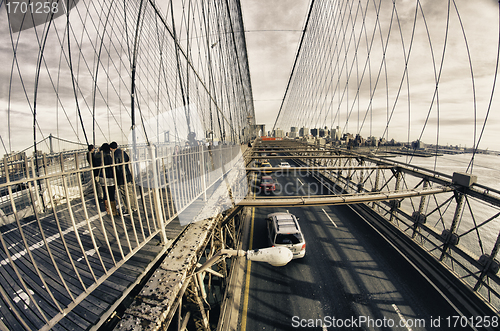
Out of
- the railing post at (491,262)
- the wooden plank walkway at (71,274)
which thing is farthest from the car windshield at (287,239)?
the railing post at (491,262)

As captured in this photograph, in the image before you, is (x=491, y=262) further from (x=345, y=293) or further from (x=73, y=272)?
(x=73, y=272)

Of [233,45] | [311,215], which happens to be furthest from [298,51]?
[311,215]

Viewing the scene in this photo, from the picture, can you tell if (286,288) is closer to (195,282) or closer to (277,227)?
(277,227)

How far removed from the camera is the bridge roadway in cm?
525

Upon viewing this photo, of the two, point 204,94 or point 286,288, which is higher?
point 204,94

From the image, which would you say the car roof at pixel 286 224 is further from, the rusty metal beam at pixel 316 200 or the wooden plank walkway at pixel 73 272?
the wooden plank walkway at pixel 73 272

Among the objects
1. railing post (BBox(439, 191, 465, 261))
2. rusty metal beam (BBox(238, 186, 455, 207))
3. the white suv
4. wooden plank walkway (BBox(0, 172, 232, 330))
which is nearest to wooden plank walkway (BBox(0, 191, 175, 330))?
wooden plank walkway (BBox(0, 172, 232, 330))

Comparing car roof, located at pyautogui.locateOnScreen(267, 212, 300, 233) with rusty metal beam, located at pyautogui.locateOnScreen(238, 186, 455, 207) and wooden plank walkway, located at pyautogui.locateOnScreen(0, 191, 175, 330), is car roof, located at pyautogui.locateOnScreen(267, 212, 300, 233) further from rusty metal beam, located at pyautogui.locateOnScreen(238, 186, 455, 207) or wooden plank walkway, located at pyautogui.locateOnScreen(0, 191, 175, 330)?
wooden plank walkway, located at pyautogui.locateOnScreen(0, 191, 175, 330)

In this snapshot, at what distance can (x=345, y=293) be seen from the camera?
609 cm

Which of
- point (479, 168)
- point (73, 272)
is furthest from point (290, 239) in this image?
point (479, 168)

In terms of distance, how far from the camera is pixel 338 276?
22.1 ft

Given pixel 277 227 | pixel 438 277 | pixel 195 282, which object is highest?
pixel 195 282

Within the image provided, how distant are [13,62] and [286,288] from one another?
37.5 feet

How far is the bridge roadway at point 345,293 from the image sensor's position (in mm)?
5254
